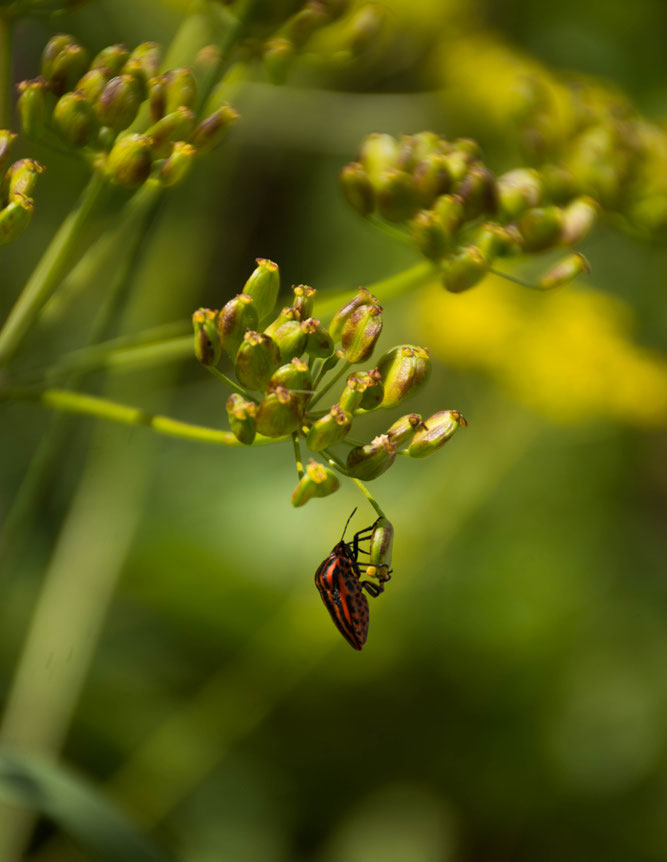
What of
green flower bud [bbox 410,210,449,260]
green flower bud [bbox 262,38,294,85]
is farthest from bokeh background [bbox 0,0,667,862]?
green flower bud [bbox 410,210,449,260]

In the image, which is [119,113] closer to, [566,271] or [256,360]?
[256,360]

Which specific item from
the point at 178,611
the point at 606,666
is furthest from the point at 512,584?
the point at 178,611

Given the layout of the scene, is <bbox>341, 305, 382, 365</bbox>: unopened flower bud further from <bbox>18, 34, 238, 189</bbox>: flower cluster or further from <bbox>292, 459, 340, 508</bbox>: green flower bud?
<bbox>18, 34, 238, 189</bbox>: flower cluster

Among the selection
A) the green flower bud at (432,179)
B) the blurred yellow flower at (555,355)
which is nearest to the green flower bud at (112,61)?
the green flower bud at (432,179)

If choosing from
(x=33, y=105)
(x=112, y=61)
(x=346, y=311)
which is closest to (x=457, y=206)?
(x=346, y=311)

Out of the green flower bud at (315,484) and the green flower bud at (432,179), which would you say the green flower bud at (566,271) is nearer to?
the green flower bud at (432,179)

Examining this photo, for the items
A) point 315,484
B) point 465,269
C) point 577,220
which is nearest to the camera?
point 315,484

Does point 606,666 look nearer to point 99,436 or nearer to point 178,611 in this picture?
point 178,611
